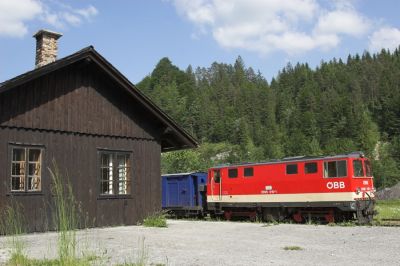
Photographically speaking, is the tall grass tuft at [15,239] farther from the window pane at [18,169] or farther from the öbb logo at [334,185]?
the öbb logo at [334,185]

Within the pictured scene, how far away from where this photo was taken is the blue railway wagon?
26.6 metres

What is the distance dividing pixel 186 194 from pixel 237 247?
614 inches

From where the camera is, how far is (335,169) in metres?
20.3

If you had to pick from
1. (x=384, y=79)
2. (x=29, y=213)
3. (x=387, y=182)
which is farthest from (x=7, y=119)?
(x=384, y=79)

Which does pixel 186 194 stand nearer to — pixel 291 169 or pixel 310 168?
pixel 291 169

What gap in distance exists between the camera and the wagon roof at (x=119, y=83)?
46.5 feet

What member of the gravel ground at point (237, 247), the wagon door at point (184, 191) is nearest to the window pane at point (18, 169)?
the gravel ground at point (237, 247)

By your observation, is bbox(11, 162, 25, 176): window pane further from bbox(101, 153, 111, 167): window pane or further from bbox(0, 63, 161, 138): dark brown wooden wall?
bbox(101, 153, 111, 167): window pane

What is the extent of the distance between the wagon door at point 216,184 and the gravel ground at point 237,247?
9462 mm

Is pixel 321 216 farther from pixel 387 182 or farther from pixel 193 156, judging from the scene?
pixel 387 182

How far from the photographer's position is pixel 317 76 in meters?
163

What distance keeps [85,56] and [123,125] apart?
2.94 metres

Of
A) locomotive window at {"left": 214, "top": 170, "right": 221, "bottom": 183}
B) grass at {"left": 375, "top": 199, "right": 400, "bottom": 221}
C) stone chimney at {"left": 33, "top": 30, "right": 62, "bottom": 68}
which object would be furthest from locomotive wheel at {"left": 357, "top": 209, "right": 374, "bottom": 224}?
stone chimney at {"left": 33, "top": 30, "right": 62, "bottom": 68}

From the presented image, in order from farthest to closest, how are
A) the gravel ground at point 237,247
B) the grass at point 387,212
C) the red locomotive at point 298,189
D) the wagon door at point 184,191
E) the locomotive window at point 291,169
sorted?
the wagon door at point 184,191
the grass at point 387,212
the locomotive window at point 291,169
the red locomotive at point 298,189
the gravel ground at point 237,247
